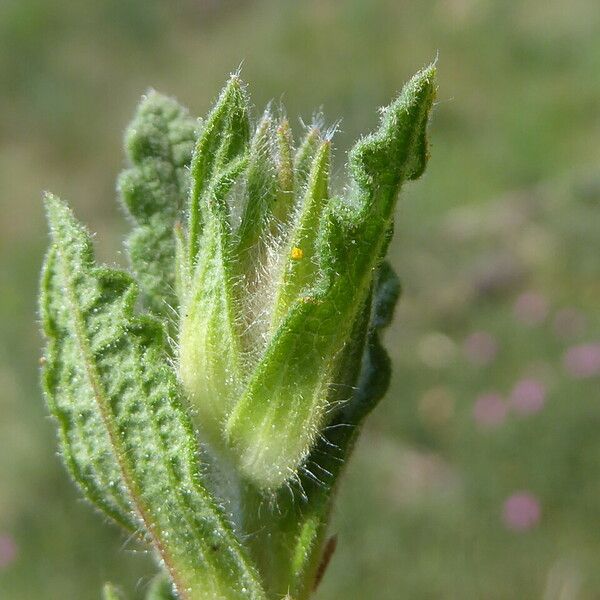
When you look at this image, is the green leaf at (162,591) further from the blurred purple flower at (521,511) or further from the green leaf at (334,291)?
the blurred purple flower at (521,511)

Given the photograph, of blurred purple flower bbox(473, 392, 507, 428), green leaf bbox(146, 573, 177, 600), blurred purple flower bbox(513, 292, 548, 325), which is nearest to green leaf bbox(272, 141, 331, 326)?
green leaf bbox(146, 573, 177, 600)

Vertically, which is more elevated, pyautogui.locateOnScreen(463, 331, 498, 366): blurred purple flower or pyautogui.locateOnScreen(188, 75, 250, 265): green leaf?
pyautogui.locateOnScreen(463, 331, 498, 366): blurred purple flower

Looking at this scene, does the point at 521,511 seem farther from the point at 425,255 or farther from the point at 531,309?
the point at 425,255

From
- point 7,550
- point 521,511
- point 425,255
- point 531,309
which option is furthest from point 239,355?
point 425,255

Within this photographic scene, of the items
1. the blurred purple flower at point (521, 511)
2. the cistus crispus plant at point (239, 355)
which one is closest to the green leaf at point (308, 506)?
the cistus crispus plant at point (239, 355)

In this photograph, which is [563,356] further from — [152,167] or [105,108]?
[105,108]

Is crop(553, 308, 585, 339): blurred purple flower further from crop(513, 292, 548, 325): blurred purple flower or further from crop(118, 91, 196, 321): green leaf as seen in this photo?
crop(118, 91, 196, 321): green leaf
